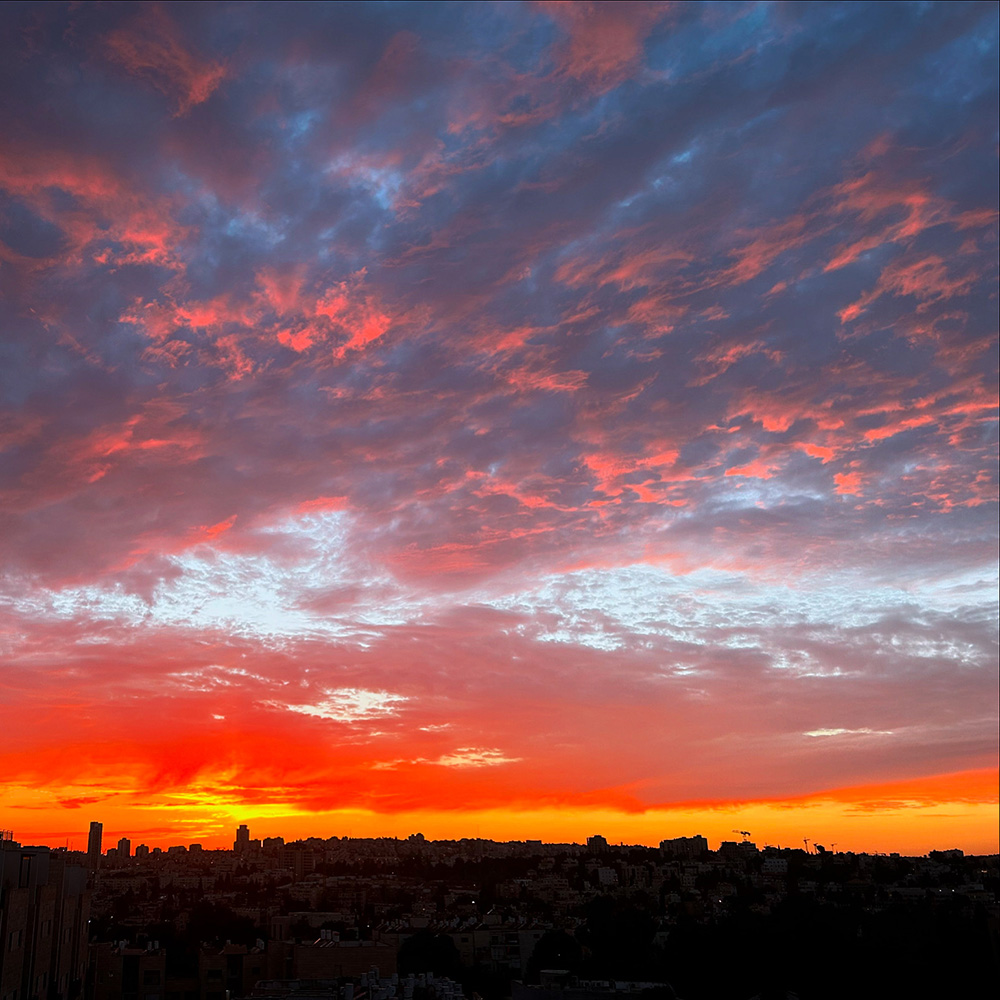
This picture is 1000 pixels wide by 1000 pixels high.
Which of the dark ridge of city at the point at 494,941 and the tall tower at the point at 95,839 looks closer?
the dark ridge of city at the point at 494,941

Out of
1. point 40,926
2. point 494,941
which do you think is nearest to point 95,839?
point 494,941

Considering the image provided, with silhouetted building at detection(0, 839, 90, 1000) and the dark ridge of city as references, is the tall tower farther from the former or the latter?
silhouetted building at detection(0, 839, 90, 1000)

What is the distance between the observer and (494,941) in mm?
75250

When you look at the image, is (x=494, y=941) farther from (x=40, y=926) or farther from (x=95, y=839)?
(x=95, y=839)

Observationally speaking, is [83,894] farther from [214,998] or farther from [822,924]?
[822,924]

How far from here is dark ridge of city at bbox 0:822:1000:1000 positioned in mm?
40500

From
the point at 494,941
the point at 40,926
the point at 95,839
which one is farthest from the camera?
the point at 95,839

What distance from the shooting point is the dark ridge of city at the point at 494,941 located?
4050 centimetres

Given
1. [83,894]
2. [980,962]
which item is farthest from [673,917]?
[83,894]

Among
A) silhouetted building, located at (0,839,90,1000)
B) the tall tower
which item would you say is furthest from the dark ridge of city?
the tall tower

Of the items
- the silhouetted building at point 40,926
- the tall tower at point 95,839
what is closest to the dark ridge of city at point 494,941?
the silhouetted building at point 40,926

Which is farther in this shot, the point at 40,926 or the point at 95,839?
the point at 95,839

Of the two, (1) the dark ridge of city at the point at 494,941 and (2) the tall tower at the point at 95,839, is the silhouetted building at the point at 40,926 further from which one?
(2) the tall tower at the point at 95,839

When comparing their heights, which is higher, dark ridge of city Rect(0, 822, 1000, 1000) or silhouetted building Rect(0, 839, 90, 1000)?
silhouetted building Rect(0, 839, 90, 1000)
